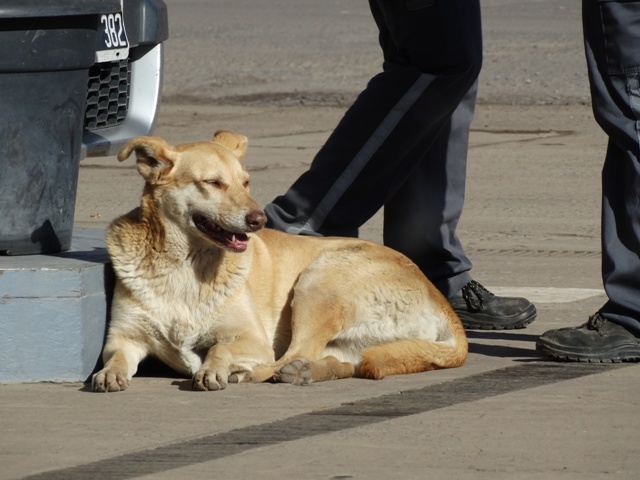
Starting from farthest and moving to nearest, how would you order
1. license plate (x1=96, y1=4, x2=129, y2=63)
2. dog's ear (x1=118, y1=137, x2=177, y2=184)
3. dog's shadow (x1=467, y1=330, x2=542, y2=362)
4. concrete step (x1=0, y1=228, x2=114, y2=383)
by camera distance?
license plate (x1=96, y1=4, x2=129, y2=63) → dog's shadow (x1=467, y1=330, x2=542, y2=362) → dog's ear (x1=118, y1=137, x2=177, y2=184) → concrete step (x1=0, y1=228, x2=114, y2=383)

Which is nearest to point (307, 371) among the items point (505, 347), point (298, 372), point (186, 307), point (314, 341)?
point (298, 372)

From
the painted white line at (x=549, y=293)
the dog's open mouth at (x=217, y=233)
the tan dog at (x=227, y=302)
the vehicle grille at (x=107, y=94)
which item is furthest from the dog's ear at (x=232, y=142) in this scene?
the painted white line at (x=549, y=293)

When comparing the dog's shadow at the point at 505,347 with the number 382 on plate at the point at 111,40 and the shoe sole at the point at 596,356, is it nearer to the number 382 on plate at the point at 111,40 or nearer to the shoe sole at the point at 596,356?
the shoe sole at the point at 596,356

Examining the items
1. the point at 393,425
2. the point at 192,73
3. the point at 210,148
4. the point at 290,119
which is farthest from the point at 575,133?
the point at 393,425

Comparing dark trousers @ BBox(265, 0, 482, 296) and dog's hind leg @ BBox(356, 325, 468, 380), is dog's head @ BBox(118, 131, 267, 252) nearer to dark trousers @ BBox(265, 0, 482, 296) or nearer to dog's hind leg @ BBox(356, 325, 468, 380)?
dog's hind leg @ BBox(356, 325, 468, 380)

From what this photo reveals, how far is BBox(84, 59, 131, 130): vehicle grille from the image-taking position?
20.4 feet

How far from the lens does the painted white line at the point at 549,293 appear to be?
6789 mm

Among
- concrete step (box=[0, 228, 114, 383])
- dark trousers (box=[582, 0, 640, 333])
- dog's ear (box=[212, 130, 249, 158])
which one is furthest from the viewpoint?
dog's ear (box=[212, 130, 249, 158])

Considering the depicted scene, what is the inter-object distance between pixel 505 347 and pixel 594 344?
20.4 inches

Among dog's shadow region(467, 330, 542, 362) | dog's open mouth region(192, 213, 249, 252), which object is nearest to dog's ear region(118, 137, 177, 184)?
dog's open mouth region(192, 213, 249, 252)

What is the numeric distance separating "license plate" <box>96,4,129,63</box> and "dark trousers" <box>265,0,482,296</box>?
890 millimetres

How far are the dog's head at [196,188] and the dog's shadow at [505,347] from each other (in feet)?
3.78

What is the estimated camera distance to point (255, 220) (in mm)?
5078

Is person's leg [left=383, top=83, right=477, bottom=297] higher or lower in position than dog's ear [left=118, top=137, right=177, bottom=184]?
lower
